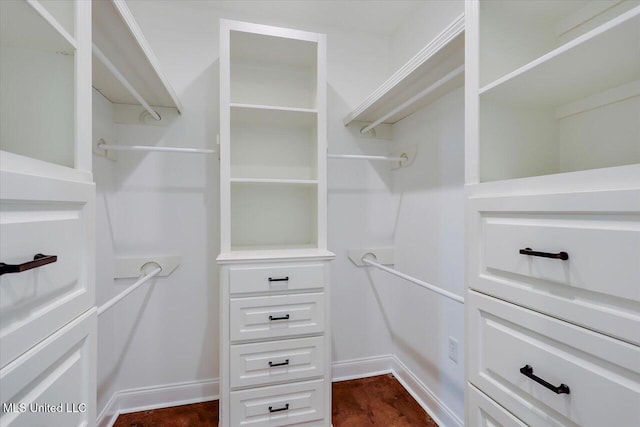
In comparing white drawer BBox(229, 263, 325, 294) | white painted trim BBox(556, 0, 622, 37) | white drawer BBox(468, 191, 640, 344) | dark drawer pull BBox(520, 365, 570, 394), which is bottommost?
dark drawer pull BBox(520, 365, 570, 394)

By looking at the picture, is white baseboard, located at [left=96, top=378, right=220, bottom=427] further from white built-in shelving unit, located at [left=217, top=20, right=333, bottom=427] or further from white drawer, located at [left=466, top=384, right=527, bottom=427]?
white drawer, located at [left=466, top=384, right=527, bottom=427]

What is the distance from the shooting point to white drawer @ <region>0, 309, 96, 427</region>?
0.49 m

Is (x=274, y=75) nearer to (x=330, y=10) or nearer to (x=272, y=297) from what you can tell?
(x=330, y=10)

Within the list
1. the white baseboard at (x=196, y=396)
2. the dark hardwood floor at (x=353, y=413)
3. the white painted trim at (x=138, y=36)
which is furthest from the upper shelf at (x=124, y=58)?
the dark hardwood floor at (x=353, y=413)

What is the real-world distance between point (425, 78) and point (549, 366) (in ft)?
4.10

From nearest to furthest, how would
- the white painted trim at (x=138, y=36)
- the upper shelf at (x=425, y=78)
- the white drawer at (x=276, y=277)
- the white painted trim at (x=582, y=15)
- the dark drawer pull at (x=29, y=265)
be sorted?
the dark drawer pull at (x=29, y=265)
the white painted trim at (x=582, y=15)
the white painted trim at (x=138, y=36)
the upper shelf at (x=425, y=78)
the white drawer at (x=276, y=277)

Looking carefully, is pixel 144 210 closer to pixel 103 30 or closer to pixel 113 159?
pixel 113 159

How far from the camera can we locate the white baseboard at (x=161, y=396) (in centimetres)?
164

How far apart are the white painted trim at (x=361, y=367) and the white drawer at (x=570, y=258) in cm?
141

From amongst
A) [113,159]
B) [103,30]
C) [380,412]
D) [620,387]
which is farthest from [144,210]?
[620,387]

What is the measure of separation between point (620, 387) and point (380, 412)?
1.38 metres

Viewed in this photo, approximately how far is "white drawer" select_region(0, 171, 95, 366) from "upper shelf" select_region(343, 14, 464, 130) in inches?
50.0

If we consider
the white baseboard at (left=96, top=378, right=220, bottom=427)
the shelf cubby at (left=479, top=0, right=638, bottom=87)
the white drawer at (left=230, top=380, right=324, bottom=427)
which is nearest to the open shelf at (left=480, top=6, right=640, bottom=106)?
the shelf cubby at (left=479, top=0, right=638, bottom=87)

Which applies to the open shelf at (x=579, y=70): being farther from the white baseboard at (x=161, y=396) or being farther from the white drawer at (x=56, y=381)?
the white baseboard at (x=161, y=396)
